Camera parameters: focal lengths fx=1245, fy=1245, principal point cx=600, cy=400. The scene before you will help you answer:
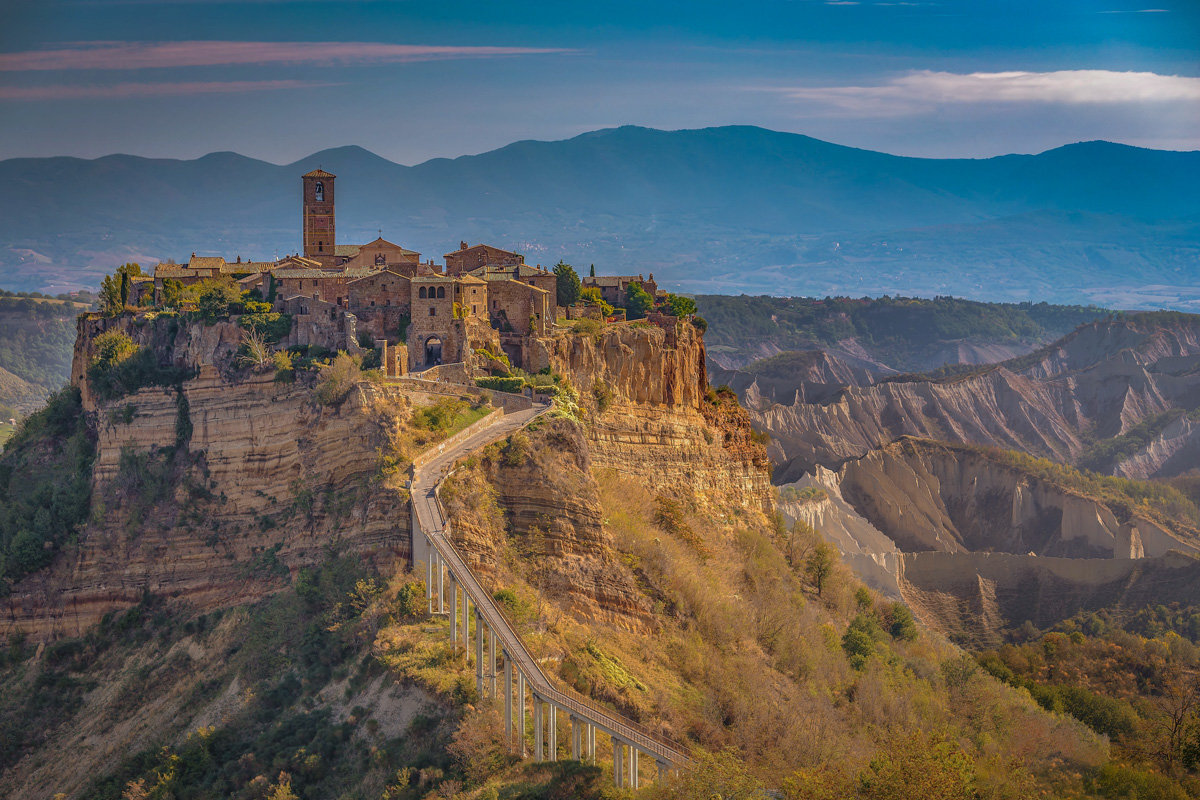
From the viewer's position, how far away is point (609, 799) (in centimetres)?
2809

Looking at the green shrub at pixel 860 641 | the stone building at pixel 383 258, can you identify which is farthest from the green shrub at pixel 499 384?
the green shrub at pixel 860 641

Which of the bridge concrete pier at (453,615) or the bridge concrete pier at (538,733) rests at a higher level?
the bridge concrete pier at (453,615)

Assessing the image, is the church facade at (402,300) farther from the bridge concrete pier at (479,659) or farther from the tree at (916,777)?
the tree at (916,777)

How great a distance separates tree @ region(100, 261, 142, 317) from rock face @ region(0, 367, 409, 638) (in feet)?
25.0

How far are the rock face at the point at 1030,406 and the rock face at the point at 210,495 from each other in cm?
7212

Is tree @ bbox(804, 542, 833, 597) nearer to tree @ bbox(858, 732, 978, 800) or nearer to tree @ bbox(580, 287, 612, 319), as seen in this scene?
tree @ bbox(580, 287, 612, 319)

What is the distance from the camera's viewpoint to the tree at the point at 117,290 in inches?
2315

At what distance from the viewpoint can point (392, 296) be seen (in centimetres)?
5356

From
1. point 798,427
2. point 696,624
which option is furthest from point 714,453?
point 798,427

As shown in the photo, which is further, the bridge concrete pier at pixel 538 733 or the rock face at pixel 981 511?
the rock face at pixel 981 511

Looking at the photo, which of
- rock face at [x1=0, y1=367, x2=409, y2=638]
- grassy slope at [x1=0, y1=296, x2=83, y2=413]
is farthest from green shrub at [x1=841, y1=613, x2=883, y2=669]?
grassy slope at [x1=0, y1=296, x2=83, y2=413]

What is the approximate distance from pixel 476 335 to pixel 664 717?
23352 millimetres

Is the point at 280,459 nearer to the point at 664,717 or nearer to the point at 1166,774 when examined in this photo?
the point at 664,717

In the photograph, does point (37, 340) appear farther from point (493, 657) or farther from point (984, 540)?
point (493, 657)
